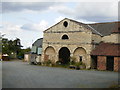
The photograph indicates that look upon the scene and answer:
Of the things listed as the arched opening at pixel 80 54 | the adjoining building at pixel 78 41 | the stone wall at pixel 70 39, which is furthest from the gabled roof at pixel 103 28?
the arched opening at pixel 80 54

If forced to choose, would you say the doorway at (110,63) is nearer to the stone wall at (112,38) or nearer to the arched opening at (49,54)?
the stone wall at (112,38)

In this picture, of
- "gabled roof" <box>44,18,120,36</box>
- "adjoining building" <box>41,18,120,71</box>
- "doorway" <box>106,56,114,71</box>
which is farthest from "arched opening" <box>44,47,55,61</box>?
"doorway" <box>106,56,114,71</box>

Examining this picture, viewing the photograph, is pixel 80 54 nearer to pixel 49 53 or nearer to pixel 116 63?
pixel 116 63

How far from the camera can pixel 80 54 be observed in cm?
3192

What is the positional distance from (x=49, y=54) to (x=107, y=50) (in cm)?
1189

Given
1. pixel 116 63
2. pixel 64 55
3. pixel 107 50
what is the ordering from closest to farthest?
pixel 116 63 → pixel 107 50 → pixel 64 55

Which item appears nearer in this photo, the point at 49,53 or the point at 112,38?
the point at 112,38

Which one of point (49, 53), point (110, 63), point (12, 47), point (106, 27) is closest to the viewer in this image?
point (110, 63)

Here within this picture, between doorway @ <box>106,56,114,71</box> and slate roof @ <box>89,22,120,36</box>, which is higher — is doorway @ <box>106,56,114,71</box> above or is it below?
below

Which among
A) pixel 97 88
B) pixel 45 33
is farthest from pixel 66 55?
pixel 97 88

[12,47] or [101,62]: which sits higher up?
[12,47]

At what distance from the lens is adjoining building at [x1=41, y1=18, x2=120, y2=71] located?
3067cm

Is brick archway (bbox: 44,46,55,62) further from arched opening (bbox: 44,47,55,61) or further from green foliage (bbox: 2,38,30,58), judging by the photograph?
green foliage (bbox: 2,38,30,58)

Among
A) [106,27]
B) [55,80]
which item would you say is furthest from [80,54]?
[55,80]
